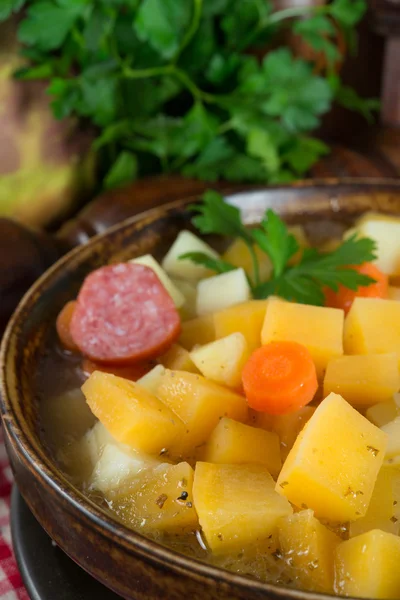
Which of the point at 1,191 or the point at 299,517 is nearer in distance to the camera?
the point at 299,517

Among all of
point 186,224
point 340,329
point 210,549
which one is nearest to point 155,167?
point 186,224

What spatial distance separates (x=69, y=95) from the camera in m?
1.98

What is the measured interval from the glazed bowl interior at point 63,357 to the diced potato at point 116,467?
66 millimetres

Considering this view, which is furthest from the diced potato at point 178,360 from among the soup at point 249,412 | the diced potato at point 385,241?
the diced potato at point 385,241

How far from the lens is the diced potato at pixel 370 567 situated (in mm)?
771

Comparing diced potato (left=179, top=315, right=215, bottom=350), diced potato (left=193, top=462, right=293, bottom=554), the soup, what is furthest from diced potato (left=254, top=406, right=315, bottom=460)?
diced potato (left=179, top=315, right=215, bottom=350)

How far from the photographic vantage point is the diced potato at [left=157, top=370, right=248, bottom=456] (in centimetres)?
102

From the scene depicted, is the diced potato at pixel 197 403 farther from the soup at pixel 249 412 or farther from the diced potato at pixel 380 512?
the diced potato at pixel 380 512

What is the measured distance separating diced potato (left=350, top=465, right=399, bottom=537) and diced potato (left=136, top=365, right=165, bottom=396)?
350mm

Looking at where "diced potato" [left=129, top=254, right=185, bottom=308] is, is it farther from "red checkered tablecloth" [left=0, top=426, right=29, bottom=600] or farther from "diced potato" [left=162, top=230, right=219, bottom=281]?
"red checkered tablecloth" [left=0, top=426, right=29, bottom=600]

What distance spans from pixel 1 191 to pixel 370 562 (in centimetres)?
158

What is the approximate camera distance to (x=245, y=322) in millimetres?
1160

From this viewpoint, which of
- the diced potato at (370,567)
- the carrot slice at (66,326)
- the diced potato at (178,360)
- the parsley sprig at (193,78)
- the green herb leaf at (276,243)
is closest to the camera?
the diced potato at (370,567)

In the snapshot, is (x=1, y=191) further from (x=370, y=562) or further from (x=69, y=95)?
(x=370, y=562)
